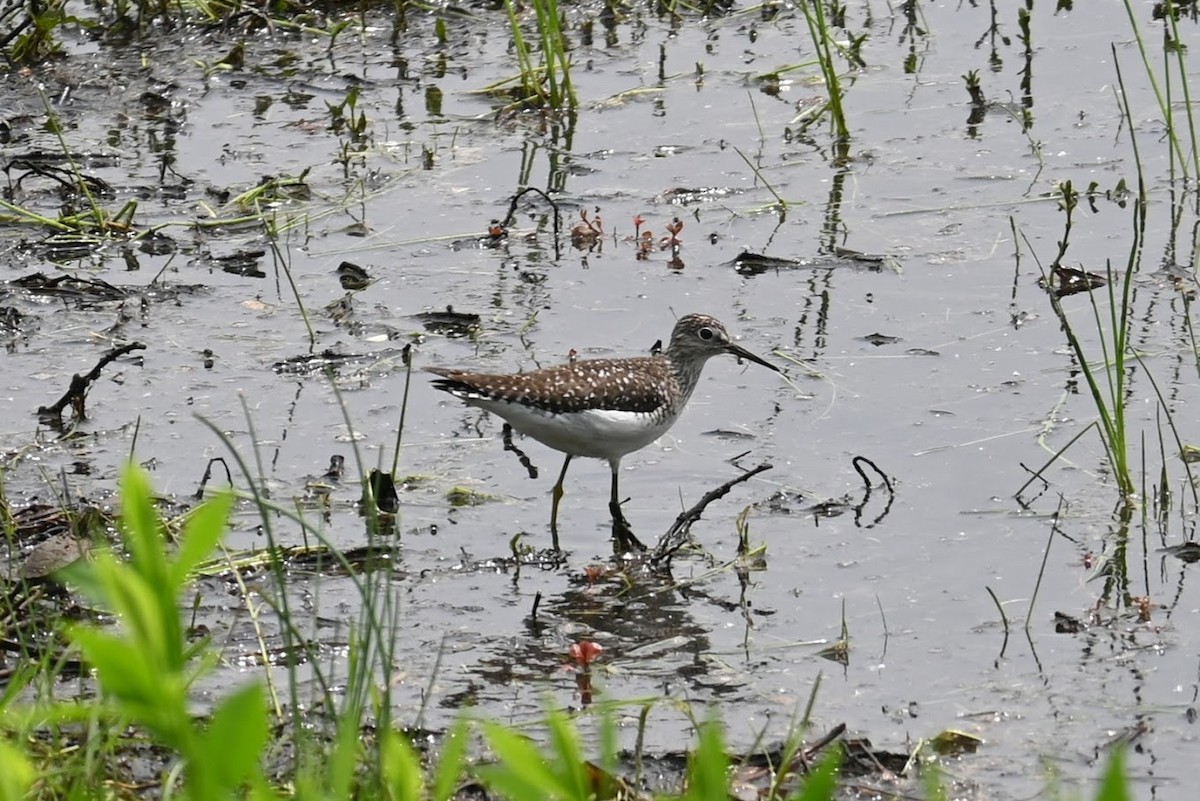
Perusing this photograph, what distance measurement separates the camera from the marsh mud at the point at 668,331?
596 centimetres

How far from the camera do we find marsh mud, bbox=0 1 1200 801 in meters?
5.96

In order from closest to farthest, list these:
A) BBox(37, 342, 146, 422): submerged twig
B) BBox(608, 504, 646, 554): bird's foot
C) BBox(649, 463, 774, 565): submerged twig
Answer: BBox(649, 463, 774, 565): submerged twig < BBox(608, 504, 646, 554): bird's foot < BBox(37, 342, 146, 422): submerged twig

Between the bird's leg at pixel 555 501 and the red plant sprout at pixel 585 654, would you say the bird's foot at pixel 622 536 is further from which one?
the red plant sprout at pixel 585 654

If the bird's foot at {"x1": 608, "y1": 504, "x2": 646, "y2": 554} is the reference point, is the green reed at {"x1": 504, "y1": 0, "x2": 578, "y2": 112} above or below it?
above

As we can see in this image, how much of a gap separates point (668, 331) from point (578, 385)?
1.69 meters

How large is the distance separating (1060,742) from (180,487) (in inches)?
141

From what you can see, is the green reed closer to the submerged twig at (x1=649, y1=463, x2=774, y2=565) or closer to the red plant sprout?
the submerged twig at (x1=649, y1=463, x2=774, y2=565)

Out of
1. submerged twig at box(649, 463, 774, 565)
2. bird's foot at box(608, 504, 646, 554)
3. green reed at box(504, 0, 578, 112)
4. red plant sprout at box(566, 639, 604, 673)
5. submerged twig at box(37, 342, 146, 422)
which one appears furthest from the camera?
green reed at box(504, 0, 578, 112)

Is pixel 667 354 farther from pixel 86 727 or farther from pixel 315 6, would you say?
pixel 315 6

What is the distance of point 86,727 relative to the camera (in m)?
4.70

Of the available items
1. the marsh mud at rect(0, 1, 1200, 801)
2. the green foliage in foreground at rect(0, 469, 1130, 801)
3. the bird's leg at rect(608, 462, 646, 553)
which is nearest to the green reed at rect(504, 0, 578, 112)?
the marsh mud at rect(0, 1, 1200, 801)

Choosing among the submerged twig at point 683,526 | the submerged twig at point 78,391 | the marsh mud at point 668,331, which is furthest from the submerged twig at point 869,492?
the submerged twig at point 78,391

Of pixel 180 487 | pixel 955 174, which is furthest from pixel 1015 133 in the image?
pixel 180 487

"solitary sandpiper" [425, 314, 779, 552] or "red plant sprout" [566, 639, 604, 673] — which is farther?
"solitary sandpiper" [425, 314, 779, 552]
